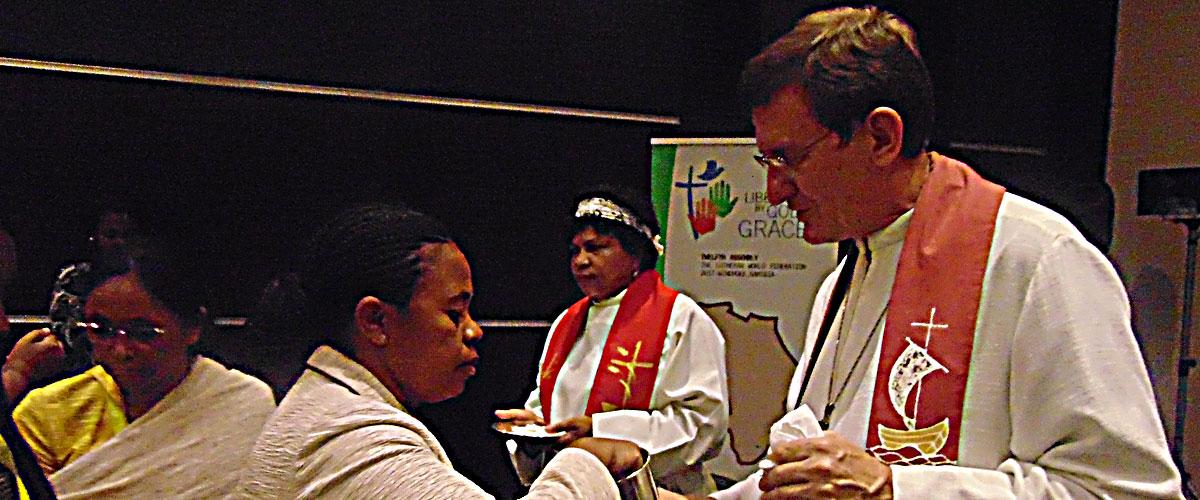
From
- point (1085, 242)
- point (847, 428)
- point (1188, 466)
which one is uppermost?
point (1085, 242)

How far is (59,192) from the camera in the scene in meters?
2.89

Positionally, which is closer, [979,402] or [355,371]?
[979,402]

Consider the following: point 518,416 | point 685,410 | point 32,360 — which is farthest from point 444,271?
point 685,410

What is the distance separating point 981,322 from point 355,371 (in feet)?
3.05

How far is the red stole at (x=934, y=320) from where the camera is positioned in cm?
153

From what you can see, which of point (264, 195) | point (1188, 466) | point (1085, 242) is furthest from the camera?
point (1188, 466)

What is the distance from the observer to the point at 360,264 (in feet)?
5.79

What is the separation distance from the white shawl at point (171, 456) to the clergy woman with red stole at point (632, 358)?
1.08m

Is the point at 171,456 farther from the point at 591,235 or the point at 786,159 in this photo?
the point at 591,235

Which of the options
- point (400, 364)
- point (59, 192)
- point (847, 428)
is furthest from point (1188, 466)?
point (59, 192)

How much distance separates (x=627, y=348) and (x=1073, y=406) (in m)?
2.12

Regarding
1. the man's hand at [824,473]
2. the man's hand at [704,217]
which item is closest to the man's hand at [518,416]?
the man's hand at [704,217]

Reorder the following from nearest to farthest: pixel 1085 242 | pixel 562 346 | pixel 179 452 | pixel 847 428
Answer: pixel 1085 242, pixel 847 428, pixel 179 452, pixel 562 346

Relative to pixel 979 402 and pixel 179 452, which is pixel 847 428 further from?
pixel 179 452
